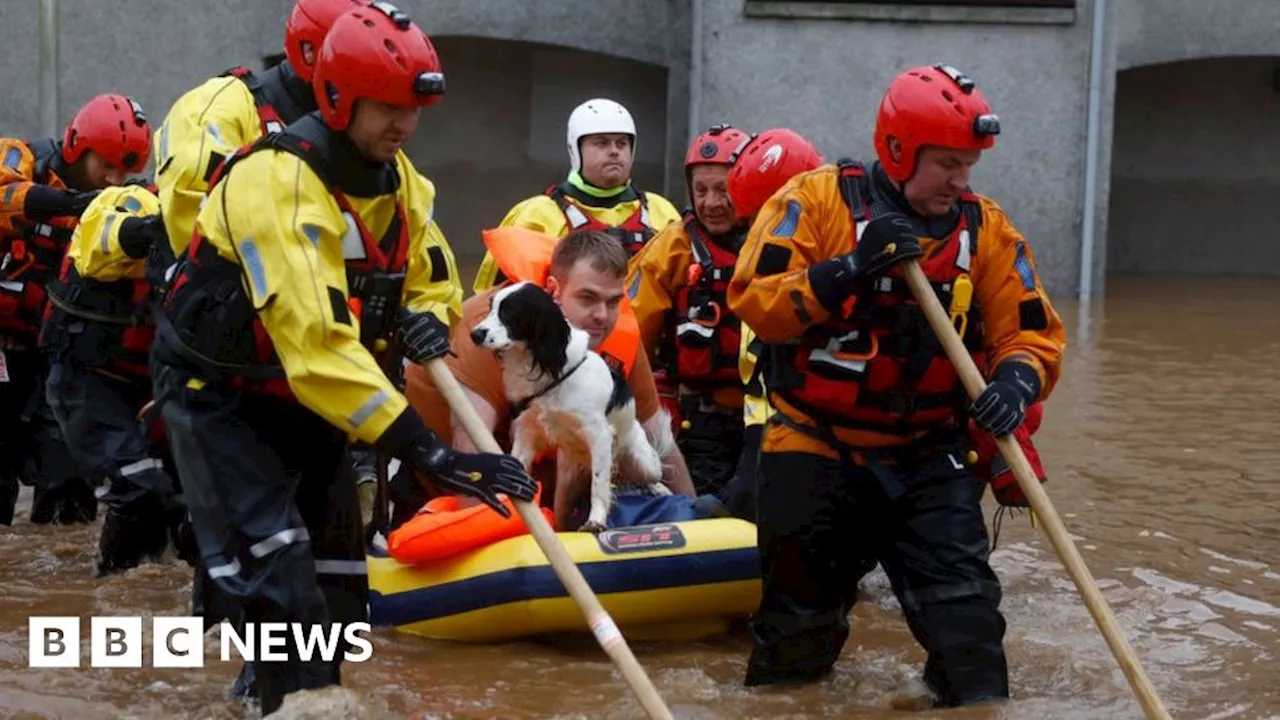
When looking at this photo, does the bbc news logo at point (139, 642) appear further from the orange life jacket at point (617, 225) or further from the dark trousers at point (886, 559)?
the orange life jacket at point (617, 225)

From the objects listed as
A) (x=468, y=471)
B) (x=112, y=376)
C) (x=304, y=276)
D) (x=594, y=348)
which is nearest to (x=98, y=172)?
(x=112, y=376)

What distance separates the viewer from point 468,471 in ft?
14.5

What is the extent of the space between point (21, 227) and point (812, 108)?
11.0 meters

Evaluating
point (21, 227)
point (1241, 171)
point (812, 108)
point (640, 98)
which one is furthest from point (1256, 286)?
point (21, 227)

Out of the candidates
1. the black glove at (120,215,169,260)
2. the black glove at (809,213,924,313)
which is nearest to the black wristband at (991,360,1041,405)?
the black glove at (809,213,924,313)

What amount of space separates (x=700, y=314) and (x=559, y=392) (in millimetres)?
979

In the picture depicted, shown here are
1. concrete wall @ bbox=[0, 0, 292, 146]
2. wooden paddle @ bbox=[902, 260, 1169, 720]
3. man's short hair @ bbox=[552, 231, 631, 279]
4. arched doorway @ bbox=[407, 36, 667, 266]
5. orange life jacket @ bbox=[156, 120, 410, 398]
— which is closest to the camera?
orange life jacket @ bbox=[156, 120, 410, 398]

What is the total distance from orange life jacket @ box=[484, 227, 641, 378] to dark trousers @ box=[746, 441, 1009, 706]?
1.27 metres

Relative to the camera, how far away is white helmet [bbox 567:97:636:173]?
8.20 meters

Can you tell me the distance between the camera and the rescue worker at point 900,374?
196 inches

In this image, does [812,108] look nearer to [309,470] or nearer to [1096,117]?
[1096,117]

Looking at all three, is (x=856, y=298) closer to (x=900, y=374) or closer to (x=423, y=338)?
(x=900, y=374)

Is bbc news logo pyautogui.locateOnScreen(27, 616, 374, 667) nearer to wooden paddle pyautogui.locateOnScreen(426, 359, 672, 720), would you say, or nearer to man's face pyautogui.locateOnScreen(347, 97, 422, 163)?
wooden paddle pyautogui.locateOnScreen(426, 359, 672, 720)

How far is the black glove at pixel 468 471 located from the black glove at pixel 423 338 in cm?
30
